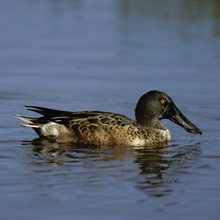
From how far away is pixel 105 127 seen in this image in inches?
446

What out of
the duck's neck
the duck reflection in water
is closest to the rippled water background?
the duck reflection in water

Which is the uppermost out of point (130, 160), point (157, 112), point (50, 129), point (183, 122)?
point (157, 112)

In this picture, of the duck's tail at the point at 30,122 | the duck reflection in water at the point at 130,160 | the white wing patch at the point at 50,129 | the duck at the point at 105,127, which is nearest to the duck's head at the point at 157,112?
the duck at the point at 105,127

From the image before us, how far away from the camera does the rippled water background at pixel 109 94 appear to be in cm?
841

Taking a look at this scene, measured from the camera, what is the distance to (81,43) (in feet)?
58.6

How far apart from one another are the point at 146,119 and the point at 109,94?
2.13 metres

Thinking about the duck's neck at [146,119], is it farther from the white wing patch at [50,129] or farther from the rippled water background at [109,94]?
the white wing patch at [50,129]

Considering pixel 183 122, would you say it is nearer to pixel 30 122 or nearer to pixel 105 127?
pixel 105 127

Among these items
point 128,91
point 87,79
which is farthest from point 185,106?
point 87,79

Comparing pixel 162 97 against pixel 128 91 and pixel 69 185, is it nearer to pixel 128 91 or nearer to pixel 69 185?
pixel 128 91

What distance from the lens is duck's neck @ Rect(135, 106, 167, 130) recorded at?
1170 cm

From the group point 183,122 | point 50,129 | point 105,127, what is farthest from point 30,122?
point 183,122

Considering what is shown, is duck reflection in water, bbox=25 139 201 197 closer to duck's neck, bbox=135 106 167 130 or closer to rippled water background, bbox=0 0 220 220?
rippled water background, bbox=0 0 220 220

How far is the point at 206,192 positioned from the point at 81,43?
945 centimetres
